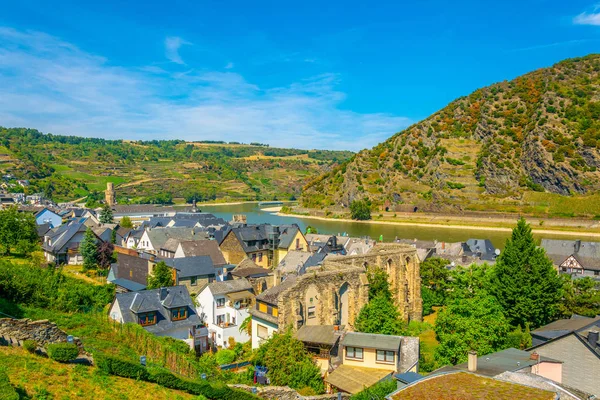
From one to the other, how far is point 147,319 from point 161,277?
876 cm

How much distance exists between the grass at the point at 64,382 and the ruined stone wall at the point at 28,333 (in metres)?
0.34

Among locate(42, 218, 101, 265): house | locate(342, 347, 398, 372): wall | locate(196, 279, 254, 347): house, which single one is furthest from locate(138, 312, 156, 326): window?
locate(42, 218, 101, 265): house

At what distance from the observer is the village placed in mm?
17859

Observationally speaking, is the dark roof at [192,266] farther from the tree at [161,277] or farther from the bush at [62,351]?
the bush at [62,351]

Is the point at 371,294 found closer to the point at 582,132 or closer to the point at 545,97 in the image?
the point at 582,132

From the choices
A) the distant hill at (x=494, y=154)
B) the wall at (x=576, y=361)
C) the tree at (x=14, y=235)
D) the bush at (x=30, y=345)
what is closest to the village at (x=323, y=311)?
Answer: the wall at (x=576, y=361)

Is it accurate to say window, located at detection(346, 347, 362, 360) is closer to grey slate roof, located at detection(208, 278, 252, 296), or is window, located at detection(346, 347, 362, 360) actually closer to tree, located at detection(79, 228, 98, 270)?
grey slate roof, located at detection(208, 278, 252, 296)

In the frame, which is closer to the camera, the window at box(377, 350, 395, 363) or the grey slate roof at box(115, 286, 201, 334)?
the window at box(377, 350, 395, 363)

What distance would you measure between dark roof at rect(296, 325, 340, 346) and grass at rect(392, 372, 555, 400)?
408 inches

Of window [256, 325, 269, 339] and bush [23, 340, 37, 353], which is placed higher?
bush [23, 340, 37, 353]

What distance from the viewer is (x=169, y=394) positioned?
12.6 m

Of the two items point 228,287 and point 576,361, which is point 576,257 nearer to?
point 576,361

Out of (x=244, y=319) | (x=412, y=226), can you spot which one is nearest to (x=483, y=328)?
(x=244, y=319)

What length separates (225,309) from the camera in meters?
30.1
